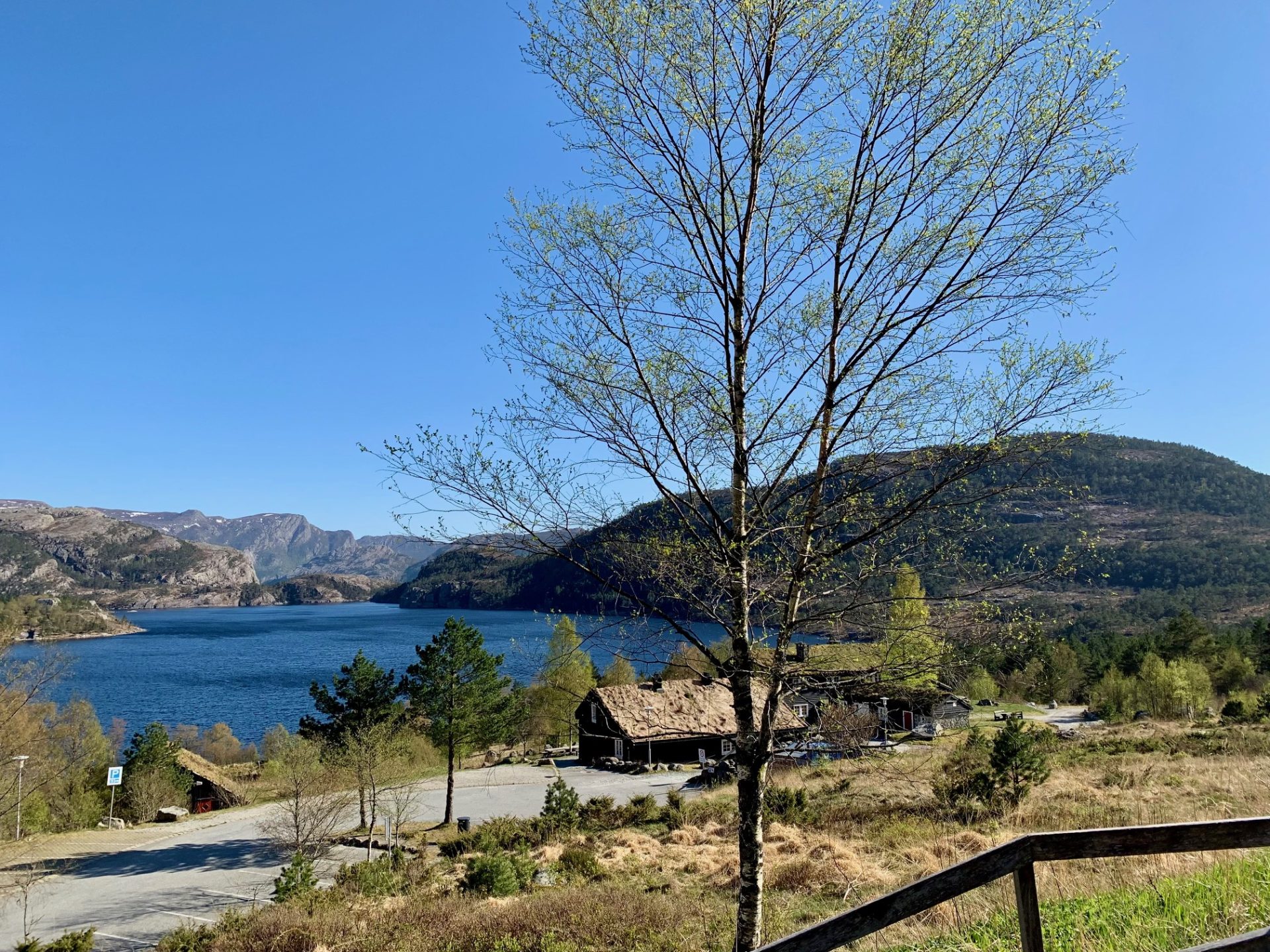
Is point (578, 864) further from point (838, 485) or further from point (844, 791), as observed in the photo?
point (838, 485)

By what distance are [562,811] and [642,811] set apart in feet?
9.35

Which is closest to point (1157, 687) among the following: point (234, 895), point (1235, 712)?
point (1235, 712)

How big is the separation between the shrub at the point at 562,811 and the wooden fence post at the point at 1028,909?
A: 68.9 feet

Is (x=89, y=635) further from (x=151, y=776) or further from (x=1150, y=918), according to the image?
(x=1150, y=918)

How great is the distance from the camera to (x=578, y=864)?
1570 cm

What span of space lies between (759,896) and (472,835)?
1968 centimetres

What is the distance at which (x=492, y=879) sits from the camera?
13.5 m

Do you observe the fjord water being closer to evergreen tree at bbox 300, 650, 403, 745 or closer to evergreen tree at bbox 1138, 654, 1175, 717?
evergreen tree at bbox 300, 650, 403, 745

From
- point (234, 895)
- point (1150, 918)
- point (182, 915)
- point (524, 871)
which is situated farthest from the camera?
point (234, 895)

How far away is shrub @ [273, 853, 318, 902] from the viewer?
1438 centimetres

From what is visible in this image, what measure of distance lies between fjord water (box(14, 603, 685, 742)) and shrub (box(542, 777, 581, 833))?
5144 mm

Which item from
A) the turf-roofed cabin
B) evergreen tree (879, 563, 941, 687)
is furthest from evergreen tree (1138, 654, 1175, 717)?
evergreen tree (879, 563, 941, 687)

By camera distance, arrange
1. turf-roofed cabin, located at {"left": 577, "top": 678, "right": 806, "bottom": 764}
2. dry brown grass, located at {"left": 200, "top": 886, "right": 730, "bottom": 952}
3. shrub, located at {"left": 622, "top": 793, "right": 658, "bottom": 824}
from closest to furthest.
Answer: dry brown grass, located at {"left": 200, "top": 886, "right": 730, "bottom": 952}
shrub, located at {"left": 622, "top": 793, "right": 658, "bottom": 824}
turf-roofed cabin, located at {"left": 577, "top": 678, "right": 806, "bottom": 764}

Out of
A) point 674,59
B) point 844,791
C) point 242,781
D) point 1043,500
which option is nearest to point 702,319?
point 674,59
